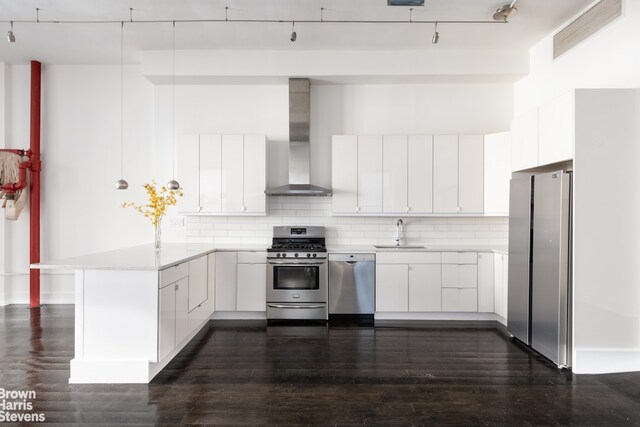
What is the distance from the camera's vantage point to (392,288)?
14.4 feet

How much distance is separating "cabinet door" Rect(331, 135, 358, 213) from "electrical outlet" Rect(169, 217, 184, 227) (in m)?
2.16

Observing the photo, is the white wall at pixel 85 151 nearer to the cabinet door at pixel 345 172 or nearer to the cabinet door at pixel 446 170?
the cabinet door at pixel 345 172

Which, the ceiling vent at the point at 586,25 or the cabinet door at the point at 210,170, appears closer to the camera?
the ceiling vent at the point at 586,25

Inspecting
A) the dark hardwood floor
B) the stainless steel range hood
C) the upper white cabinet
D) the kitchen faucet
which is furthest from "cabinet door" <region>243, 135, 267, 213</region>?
the kitchen faucet

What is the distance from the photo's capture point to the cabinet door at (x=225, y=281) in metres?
4.42

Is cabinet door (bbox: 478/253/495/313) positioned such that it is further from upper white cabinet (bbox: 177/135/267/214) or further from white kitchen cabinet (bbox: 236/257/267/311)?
upper white cabinet (bbox: 177/135/267/214)

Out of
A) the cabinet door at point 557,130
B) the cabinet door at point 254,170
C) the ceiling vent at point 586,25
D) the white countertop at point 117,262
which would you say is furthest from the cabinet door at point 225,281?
the ceiling vent at point 586,25

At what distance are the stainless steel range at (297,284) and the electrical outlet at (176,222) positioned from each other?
1.44 meters

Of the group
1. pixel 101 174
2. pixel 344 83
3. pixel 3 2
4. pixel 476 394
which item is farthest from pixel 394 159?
pixel 3 2

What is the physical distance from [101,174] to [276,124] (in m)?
2.60

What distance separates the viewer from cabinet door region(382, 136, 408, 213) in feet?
15.3

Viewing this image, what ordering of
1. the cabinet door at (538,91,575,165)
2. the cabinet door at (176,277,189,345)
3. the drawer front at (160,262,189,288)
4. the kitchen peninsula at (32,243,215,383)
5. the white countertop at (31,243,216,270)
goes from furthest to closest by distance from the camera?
the cabinet door at (176,277,189,345), the cabinet door at (538,91,575,165), the drawer front at (160,262,189,288), the kitchen peninsula at (32,243,215,383), the white countertop at (31,243,216,270)

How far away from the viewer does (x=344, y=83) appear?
16.2ft

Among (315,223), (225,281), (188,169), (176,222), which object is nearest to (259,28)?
(188,169)
